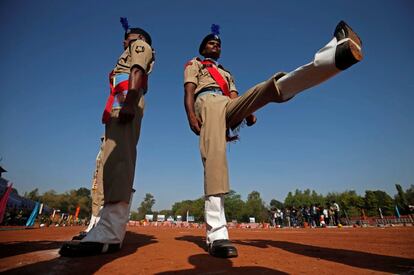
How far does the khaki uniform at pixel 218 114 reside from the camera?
2.11m

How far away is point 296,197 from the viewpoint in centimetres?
8919

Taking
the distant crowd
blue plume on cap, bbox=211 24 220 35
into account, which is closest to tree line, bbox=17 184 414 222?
the distant crowd

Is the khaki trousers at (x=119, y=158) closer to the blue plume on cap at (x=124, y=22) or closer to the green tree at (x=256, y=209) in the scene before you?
the blue plume on cap at (x=124, y=22)

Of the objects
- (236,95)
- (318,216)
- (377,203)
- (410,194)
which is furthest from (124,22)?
→ (410,194)

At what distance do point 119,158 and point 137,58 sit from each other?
1.05 metres

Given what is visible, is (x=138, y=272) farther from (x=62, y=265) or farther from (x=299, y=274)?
(x=299, y=274)

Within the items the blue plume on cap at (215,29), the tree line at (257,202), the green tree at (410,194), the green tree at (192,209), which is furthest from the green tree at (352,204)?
the blue plume on cap at (215,29)

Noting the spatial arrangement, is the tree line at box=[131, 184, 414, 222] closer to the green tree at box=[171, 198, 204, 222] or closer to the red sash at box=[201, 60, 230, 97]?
the green tree at box=[171, 198, 204, 222]

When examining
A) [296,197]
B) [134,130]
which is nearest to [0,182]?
[134,130]

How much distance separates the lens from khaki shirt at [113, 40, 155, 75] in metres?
2.48

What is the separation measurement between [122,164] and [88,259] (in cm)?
81

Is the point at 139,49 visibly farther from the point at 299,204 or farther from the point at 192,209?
the point at 192,209

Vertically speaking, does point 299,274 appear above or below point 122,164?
below

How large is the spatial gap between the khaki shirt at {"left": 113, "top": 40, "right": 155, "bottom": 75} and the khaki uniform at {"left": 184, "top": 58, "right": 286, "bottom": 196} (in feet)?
1.78
